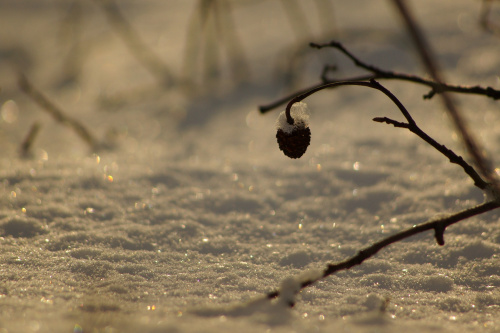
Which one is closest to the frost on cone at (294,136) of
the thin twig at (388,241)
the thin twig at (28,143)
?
the thin twig at (388,241)

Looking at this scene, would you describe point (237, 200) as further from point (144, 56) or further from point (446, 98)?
point (144, 56)

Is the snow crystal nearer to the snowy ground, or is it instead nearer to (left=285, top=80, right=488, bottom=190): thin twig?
(left=285, top=80, right=488, bottom=190): thin twig

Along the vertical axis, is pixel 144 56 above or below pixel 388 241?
above

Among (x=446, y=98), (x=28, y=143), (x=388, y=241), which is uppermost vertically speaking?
(x=28, y=143)

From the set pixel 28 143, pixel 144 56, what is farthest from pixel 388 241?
pixel 144 56

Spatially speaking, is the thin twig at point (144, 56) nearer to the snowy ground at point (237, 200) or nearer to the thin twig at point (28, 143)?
the snowy ground at point (237, 200)
